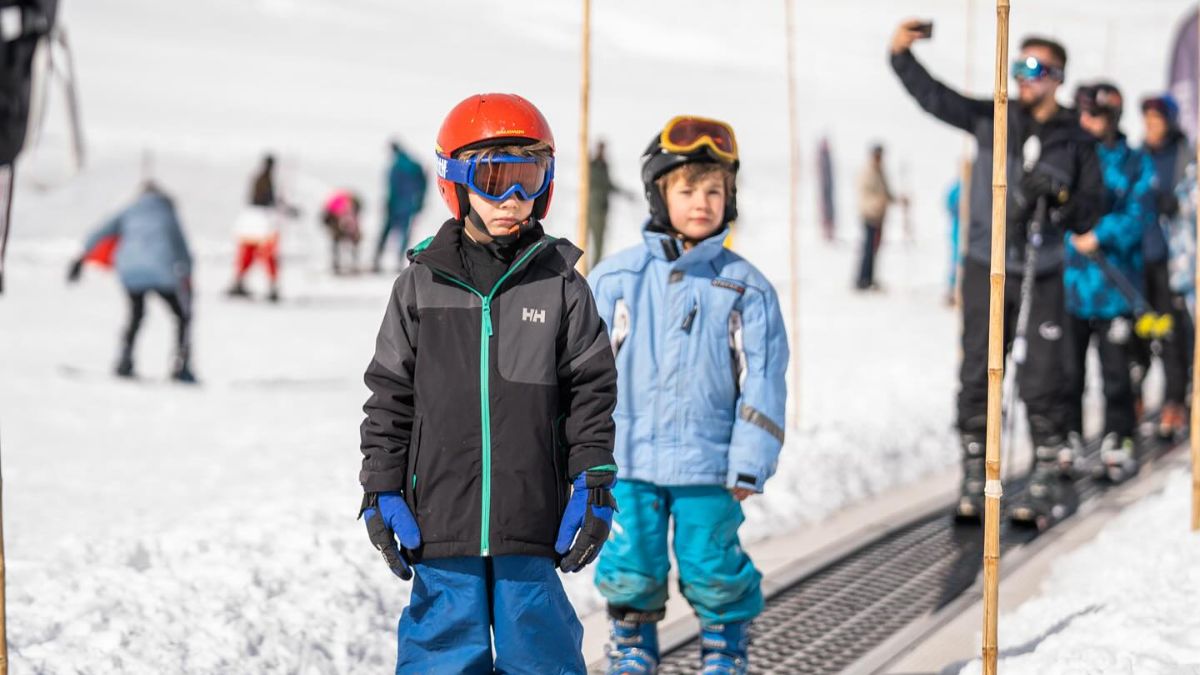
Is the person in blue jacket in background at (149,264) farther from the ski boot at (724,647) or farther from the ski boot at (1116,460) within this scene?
the ski boot at (724,647)

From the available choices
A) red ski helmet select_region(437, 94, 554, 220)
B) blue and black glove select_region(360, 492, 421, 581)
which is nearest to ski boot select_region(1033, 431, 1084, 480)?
red ski helmet select_region(437, 94, 554, 220)

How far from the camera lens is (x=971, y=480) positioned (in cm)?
637

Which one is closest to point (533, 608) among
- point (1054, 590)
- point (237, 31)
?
point (1054, 590)

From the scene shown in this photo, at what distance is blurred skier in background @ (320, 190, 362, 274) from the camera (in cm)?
1950

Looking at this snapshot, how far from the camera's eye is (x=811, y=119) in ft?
146

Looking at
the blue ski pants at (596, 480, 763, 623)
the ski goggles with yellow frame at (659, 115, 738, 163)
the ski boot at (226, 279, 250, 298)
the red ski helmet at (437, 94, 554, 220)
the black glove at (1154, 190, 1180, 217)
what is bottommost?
the blue ski pants at (596, 480, 763, 623)

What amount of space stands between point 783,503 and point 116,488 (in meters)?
3.17

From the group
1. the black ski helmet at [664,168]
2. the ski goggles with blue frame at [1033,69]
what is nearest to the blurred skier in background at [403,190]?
the ski goggles with blue frame at [1033,69]

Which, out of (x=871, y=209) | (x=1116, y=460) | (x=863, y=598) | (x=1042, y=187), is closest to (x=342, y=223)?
(x=871, y=209)

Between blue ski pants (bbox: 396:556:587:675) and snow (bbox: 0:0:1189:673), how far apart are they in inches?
40.0

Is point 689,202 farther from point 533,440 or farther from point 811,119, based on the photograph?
point 811,119

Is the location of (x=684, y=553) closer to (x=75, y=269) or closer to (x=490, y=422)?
(x=490, y=422)

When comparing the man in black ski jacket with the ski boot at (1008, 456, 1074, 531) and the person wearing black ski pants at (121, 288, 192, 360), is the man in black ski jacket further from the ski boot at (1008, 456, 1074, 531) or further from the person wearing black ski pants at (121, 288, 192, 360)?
the person wearing black ski pants at (121, 288, 192, 360)

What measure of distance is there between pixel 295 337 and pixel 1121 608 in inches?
432
